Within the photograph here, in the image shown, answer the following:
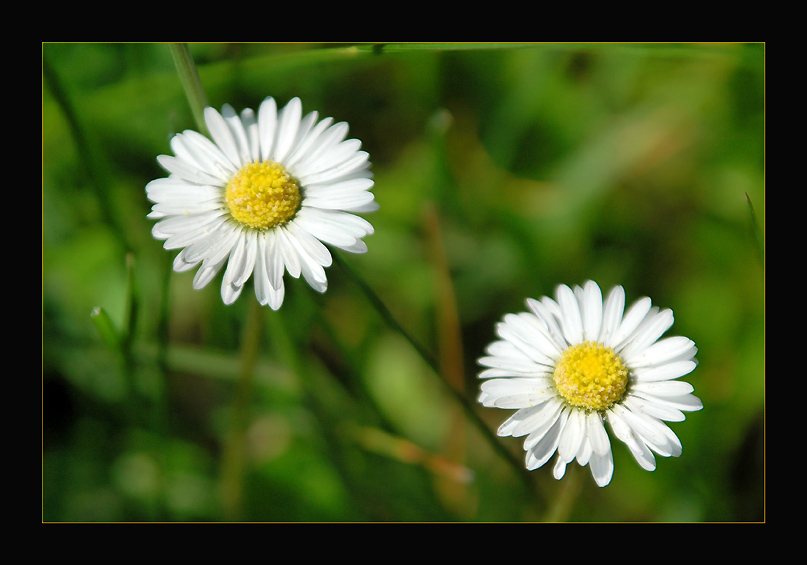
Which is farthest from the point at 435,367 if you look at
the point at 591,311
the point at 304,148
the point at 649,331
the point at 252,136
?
the point at 252,136

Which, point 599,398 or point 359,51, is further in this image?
point 359,51

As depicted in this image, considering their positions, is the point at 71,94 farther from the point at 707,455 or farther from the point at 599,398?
the point at 707,455

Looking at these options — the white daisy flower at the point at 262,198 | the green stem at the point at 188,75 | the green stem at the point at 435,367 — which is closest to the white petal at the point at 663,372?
the green stem at the point at 435,367

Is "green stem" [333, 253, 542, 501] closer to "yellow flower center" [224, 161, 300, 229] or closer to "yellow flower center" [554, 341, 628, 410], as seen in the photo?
"yellow flower center" [224, 161, 300, 229]

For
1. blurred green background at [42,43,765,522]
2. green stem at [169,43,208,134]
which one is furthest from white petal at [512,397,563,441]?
green stem at [169,43,208,134]

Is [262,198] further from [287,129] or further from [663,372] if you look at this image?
[663,372]

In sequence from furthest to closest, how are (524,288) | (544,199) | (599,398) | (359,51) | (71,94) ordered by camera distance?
1. (544,199)
2. (524,288)
3. (71,94)
4. (359,51)
5. (599,398)

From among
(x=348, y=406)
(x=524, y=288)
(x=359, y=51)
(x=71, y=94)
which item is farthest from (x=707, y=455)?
(x=71, y=94)

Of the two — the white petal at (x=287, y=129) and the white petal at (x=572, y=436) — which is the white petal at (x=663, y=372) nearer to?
the white petal at (x=572, y=436)
